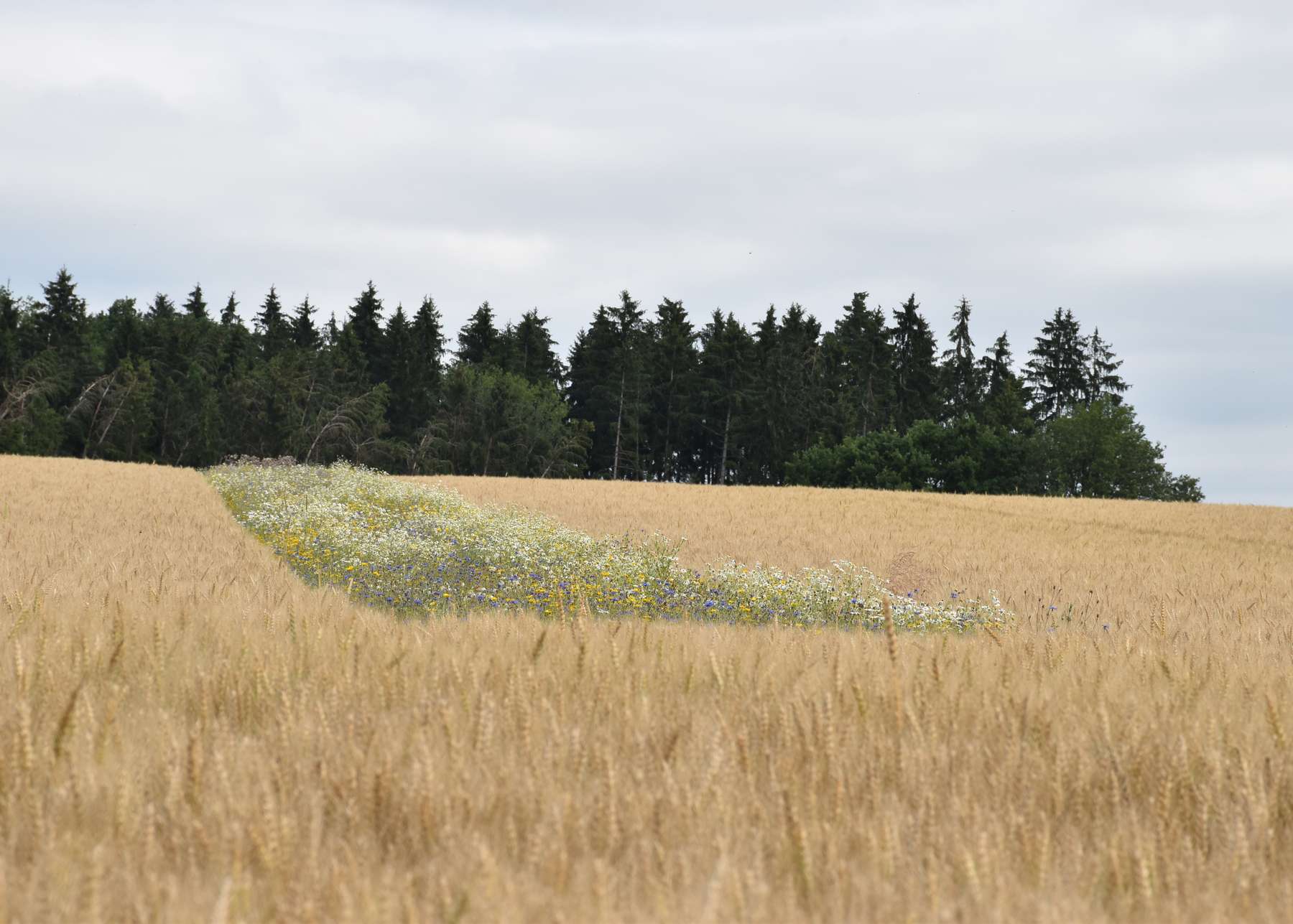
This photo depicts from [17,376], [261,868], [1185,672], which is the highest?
[17,376]

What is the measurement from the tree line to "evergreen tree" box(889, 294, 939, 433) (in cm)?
12

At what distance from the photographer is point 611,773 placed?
254 cm

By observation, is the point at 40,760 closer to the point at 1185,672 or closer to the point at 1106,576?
the point at 1185,672

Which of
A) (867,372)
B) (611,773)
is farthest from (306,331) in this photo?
(611,773)

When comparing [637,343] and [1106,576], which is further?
[637,343]

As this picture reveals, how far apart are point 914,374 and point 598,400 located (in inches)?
796

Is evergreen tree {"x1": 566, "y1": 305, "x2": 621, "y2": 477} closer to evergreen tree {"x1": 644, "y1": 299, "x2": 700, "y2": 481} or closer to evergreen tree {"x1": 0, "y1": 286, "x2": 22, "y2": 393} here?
evergreen tree {"x1": 644, "y1": 299, "x2": 700, "y2": 481}

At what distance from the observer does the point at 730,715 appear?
3533 mm

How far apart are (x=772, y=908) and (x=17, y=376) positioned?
2463 inches

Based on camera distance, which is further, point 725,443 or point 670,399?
point 670,399

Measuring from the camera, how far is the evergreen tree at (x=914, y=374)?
68062mm

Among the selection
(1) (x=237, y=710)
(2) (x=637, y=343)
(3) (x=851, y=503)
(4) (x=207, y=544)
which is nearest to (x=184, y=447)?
(2) (x=637, y=343)

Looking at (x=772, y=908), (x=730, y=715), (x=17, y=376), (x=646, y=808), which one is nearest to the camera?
(x=772, y=908)

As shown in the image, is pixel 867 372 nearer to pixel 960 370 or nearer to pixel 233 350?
pixel 960 370
